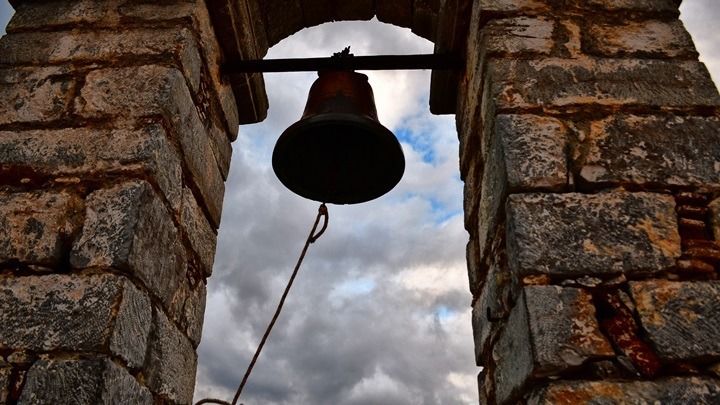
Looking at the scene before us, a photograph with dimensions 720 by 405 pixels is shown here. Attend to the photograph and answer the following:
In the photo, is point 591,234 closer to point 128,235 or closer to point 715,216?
point 715,216

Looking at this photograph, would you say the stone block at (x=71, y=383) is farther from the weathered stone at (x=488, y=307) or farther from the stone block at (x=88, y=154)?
the weathered stone at (x=488, y=307)

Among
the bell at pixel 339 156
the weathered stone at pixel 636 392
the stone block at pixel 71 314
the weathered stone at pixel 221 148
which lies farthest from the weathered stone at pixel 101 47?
the weathered stone at pixel 636 392

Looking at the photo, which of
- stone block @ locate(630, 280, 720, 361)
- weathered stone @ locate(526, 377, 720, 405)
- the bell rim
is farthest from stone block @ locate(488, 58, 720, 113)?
weathered stone @ locate(526, 377, 720, 405)

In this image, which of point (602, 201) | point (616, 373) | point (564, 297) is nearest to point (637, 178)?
point (602, 201)

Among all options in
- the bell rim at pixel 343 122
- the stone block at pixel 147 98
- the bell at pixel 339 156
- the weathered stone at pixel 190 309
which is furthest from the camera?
the bell at pixel 339 156

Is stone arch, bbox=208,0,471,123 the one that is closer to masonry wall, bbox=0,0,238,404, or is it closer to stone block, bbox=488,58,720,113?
masonry wall, bbox=0,0,238,404

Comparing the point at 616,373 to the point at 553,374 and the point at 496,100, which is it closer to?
the point at 553,374

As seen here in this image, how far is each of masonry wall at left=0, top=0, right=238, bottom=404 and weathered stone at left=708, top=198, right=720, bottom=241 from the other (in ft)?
5.78

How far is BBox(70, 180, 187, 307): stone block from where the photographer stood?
5.20ft

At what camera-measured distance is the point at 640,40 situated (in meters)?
2.04

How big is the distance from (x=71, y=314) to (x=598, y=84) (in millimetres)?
1877

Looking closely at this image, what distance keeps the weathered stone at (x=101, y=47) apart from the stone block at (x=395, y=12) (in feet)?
3.89

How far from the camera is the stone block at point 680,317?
53.0 inches

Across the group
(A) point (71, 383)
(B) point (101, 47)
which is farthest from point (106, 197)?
(B) point (101, 47)
